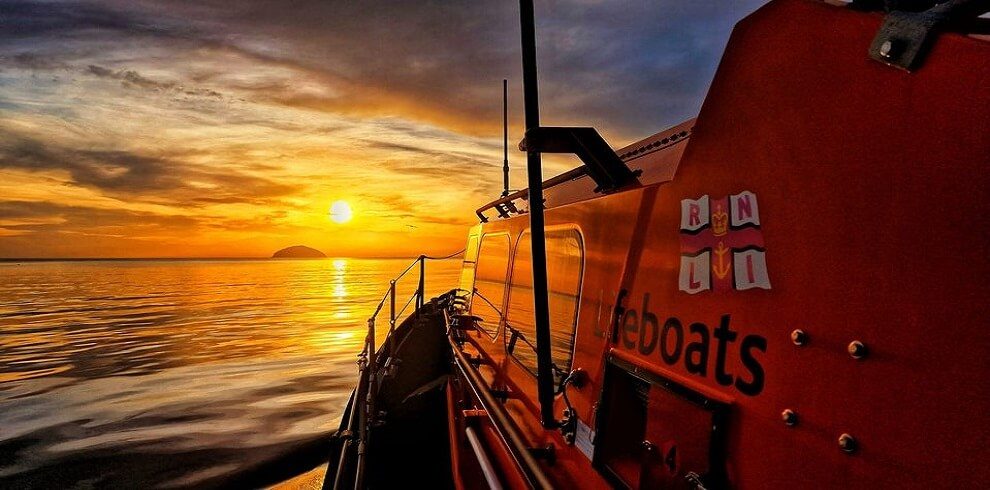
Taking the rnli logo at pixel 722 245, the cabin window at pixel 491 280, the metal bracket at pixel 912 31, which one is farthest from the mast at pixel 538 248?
the cabin window at pixel 491 280

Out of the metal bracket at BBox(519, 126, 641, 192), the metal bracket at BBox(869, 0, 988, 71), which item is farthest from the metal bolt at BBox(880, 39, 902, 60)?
the metal bracket at BBox(519, 126, 641, 192)

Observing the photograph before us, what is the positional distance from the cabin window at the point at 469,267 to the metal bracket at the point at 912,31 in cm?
680

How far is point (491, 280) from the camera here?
21.3 feet

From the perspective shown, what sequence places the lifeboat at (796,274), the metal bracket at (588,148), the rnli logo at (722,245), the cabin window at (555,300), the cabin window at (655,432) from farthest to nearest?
the cabin window at (555,300)
the metal bracket at (588,148)
the cabin window at (655,432)
the rnli logo at (722,245)
the lifeboat at (796,274)

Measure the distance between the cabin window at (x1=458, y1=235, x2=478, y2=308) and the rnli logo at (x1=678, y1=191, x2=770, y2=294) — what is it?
19.6ft

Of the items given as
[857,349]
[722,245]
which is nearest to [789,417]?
[857,349]

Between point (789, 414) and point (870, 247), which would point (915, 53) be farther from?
point (789, 414)

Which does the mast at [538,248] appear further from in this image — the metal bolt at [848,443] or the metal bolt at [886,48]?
the metal bolt at [886,48]

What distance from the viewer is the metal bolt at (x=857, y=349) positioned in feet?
4.43

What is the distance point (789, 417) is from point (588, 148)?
6.05ft

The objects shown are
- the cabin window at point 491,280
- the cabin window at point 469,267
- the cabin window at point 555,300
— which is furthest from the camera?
the cabin window at point 469,267

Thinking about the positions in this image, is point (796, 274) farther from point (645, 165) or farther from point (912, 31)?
point (645, 165)

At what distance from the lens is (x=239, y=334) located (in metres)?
25.2

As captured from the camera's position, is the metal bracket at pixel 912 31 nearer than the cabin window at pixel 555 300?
Yes
